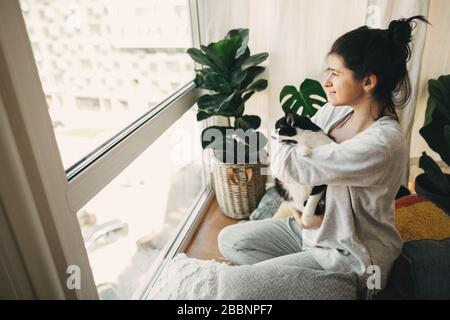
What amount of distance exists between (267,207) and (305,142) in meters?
0.89

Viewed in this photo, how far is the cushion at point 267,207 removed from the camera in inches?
69.0

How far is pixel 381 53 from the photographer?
842 mm

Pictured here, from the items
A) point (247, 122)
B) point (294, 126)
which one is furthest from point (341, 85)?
point (247, 122)

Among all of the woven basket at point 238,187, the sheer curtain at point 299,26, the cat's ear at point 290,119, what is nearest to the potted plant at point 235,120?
the woven basket at point 238,187

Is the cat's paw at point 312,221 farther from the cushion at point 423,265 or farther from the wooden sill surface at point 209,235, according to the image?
the wooden sill surface at point 209,235

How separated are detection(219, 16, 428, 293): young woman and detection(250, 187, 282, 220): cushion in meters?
0.64

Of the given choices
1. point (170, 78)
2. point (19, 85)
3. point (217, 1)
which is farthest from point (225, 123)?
point (19, 85)

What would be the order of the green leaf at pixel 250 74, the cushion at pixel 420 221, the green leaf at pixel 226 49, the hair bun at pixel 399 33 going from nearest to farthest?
the hair bun at pixel 399 33, the cushion at pixel 420 221, the green leaf at pixel 226 49, the green leaf at pixel 250 74

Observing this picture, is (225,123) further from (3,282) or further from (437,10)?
(3,282)

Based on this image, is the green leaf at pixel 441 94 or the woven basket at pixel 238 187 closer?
the green leaf at pixel 441 94

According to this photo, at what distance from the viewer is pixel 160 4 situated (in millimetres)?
1642

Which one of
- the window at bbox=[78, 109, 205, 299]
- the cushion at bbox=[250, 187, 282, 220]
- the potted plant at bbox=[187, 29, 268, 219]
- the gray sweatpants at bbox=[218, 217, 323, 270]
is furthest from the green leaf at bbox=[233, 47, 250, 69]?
the gray sweatpants at bbox=[218, 217, 323, 270]

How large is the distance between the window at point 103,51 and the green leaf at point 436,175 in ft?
4.63

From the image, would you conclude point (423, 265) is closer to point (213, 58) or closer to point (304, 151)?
point (304, 151)
